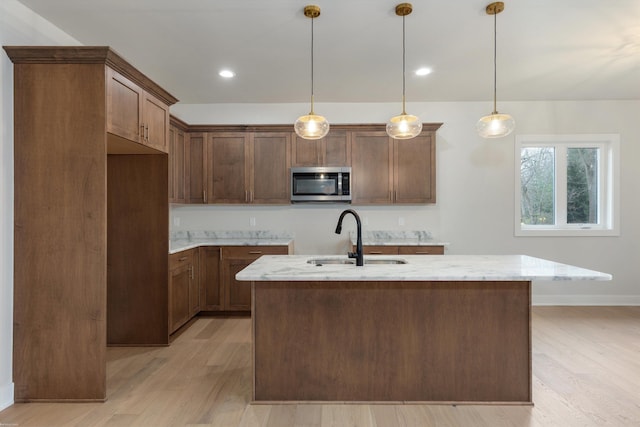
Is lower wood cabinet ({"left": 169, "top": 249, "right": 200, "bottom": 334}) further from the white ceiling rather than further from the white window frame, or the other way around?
the white window frame

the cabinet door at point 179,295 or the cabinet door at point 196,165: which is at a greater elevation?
the cabinet door at point 196,165

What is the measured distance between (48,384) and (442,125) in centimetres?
452

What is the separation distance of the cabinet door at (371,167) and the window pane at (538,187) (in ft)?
6.19

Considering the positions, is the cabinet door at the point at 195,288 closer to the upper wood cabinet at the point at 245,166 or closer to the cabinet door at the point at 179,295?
the cabinet door at the point at 179,295

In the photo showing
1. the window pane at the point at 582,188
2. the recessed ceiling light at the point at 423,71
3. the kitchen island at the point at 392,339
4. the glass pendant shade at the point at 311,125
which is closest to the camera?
the kitchen island at the point at 392,339

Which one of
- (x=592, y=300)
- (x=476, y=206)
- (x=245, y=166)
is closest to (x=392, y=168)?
(x=476, y=206)

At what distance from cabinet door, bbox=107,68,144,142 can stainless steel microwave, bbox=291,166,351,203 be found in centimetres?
191

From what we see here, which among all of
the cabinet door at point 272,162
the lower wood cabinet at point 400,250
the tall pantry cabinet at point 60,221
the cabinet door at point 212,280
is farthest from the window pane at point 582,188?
the tall pantry cabinet at point 60,221

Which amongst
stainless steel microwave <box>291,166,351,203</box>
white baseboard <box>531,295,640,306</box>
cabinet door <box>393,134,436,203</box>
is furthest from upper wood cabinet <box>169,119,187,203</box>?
white baseboard <box>531,295,640,306</box>

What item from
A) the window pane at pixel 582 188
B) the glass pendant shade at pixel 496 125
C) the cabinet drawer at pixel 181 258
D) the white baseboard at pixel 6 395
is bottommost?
the white baseboard at pixel 6 395

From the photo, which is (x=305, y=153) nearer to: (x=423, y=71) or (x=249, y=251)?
(x=249, y=251)

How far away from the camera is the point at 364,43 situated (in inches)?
117

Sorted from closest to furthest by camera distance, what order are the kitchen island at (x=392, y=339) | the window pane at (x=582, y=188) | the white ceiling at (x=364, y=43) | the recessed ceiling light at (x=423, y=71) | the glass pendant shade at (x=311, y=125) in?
the kitchen island at (x=392, y=339), the white ceiling at (x=364, y=43), the glass pendant shade at (x=311, y=125), the recessed ceiling light at (x=423, y=71), the window pane at (x=582, y=188)

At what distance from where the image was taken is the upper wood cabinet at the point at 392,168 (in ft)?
14.1
